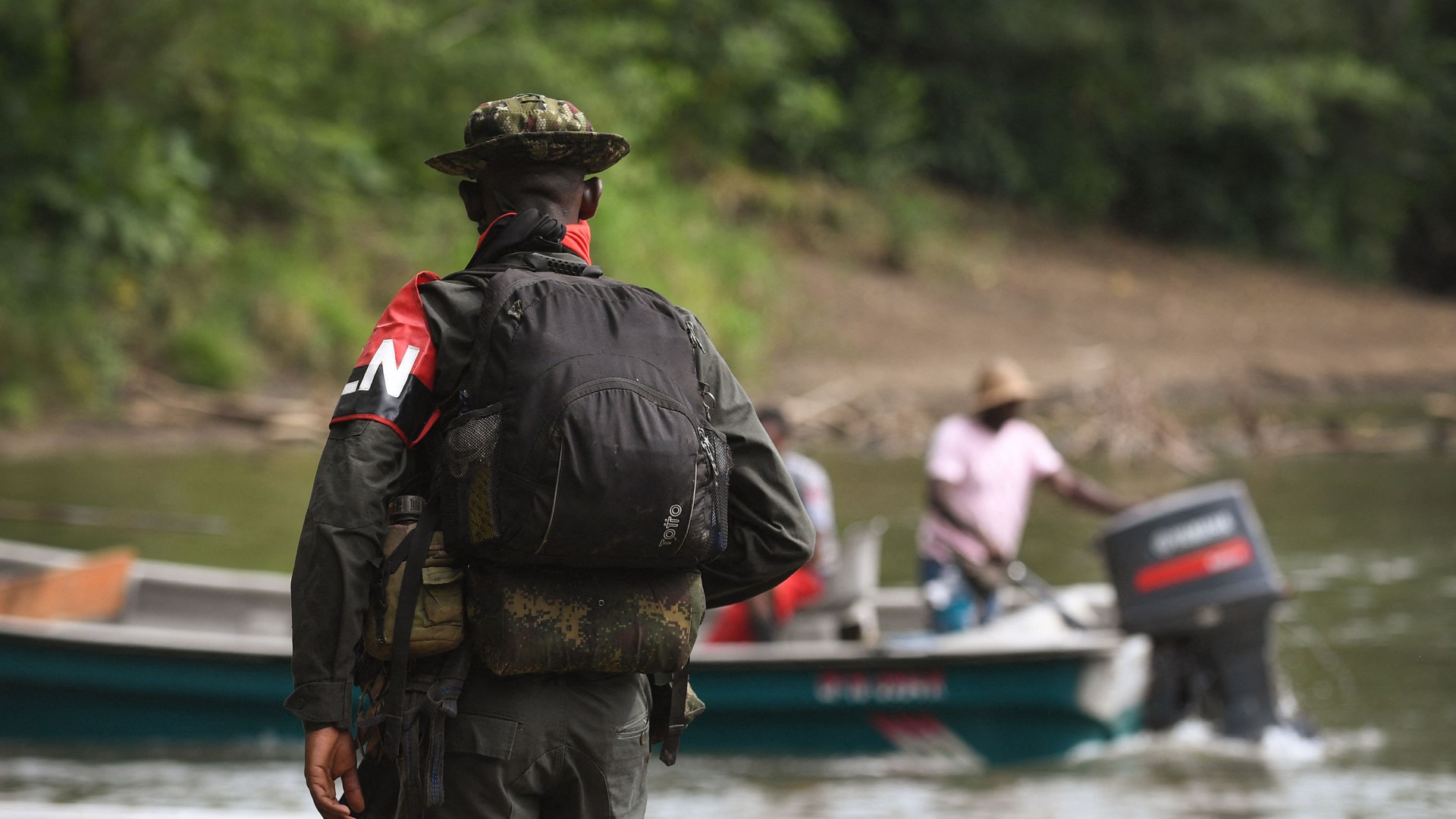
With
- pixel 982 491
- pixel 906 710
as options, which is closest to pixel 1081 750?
pixel 906 710

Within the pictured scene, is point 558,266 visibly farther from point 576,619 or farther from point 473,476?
point 576,619

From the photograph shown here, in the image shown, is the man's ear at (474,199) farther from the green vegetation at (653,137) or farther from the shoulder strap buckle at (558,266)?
the green vegetation at (653,137)

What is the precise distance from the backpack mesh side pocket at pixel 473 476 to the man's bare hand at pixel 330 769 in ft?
1.01

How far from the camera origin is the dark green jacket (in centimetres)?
227

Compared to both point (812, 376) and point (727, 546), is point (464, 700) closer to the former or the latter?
point (727, 546)

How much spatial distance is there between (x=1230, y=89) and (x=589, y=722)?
29615mm

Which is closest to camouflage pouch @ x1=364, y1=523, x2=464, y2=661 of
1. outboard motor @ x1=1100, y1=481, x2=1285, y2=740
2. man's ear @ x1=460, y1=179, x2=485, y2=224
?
man's ear @ x1=460, y1=179, x2=485, y2=224

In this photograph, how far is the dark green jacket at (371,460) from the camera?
227 centimetres

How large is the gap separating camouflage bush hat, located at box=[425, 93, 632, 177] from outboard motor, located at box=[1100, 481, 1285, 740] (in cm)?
491

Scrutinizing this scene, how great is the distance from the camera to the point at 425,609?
2.33 metres

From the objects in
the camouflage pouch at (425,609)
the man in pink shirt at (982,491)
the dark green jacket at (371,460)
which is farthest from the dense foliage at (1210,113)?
the camouflage pouch at (425,609)

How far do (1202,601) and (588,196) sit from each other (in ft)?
16.1

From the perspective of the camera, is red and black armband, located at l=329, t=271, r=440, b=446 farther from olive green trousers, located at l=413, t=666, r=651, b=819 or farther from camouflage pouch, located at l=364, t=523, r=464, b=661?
olive green trousers, located at l=413, t=666, r=651, b=819

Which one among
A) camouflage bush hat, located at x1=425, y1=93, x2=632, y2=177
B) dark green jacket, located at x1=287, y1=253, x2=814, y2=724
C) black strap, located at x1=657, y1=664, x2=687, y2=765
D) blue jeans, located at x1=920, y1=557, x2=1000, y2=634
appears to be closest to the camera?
dark green jacket, located at x1=287, y1=253, x2=814, y2=724
